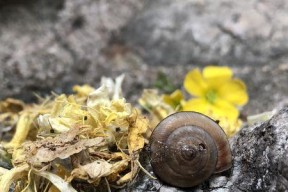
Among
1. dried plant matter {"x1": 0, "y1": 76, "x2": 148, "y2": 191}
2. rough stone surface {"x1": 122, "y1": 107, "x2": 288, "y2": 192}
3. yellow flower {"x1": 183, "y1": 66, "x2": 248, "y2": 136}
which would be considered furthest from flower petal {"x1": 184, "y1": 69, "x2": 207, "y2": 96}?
rough stone surface {"x1": 122, "y1": 107, "x2": 288, "y2": 192}

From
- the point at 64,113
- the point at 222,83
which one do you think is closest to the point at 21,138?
the point at 64,113

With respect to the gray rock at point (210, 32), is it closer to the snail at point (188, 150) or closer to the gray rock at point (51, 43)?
the gray rock at point (51, 43)

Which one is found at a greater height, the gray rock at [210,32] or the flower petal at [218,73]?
the gray rock at [210,32]

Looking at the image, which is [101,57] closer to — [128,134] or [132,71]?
[132,71]

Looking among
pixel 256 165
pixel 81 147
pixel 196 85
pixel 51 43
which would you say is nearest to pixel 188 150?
pixel 256 165

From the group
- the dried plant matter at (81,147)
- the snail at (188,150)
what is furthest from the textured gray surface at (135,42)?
the snail at (188,150)

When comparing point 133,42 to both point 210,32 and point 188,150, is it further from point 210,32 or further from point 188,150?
point 188,150

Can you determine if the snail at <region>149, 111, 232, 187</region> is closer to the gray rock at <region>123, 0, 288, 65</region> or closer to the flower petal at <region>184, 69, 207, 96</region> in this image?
the flower petal at <region>184, 69, 207, 96</region>
